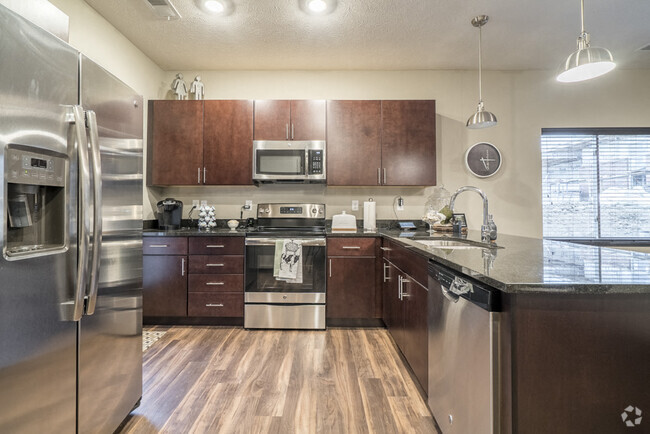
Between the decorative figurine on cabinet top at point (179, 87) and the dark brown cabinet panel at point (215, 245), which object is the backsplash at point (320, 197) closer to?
the dark brown cabinet panel at point (215, 245)

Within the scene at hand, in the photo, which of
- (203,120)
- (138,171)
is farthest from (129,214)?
(203,120)

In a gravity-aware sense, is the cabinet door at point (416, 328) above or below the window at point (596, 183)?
below

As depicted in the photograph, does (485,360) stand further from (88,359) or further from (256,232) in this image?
(256,232)

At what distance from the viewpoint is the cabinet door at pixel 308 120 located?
3250 mm

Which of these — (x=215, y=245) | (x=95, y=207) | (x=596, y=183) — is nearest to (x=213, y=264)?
(x=215, y=245)

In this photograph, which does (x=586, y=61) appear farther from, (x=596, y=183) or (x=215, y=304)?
(x=215, y=304)

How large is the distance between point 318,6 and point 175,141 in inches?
74.0

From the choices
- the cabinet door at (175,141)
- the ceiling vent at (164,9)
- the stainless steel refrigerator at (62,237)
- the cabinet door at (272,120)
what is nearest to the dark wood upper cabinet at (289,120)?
the cabinet door at (272,120)

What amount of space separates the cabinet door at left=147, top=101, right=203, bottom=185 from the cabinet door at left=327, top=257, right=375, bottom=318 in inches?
66.0

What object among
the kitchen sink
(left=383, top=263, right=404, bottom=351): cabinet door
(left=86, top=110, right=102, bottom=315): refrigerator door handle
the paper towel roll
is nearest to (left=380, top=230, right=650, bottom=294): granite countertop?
the kitchen sink

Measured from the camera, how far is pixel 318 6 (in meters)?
2.42

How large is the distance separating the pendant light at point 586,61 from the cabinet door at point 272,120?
2.26m

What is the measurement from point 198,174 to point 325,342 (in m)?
2.05

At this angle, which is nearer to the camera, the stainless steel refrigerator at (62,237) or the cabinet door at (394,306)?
the stainless steel refrigerator at (62,237)
